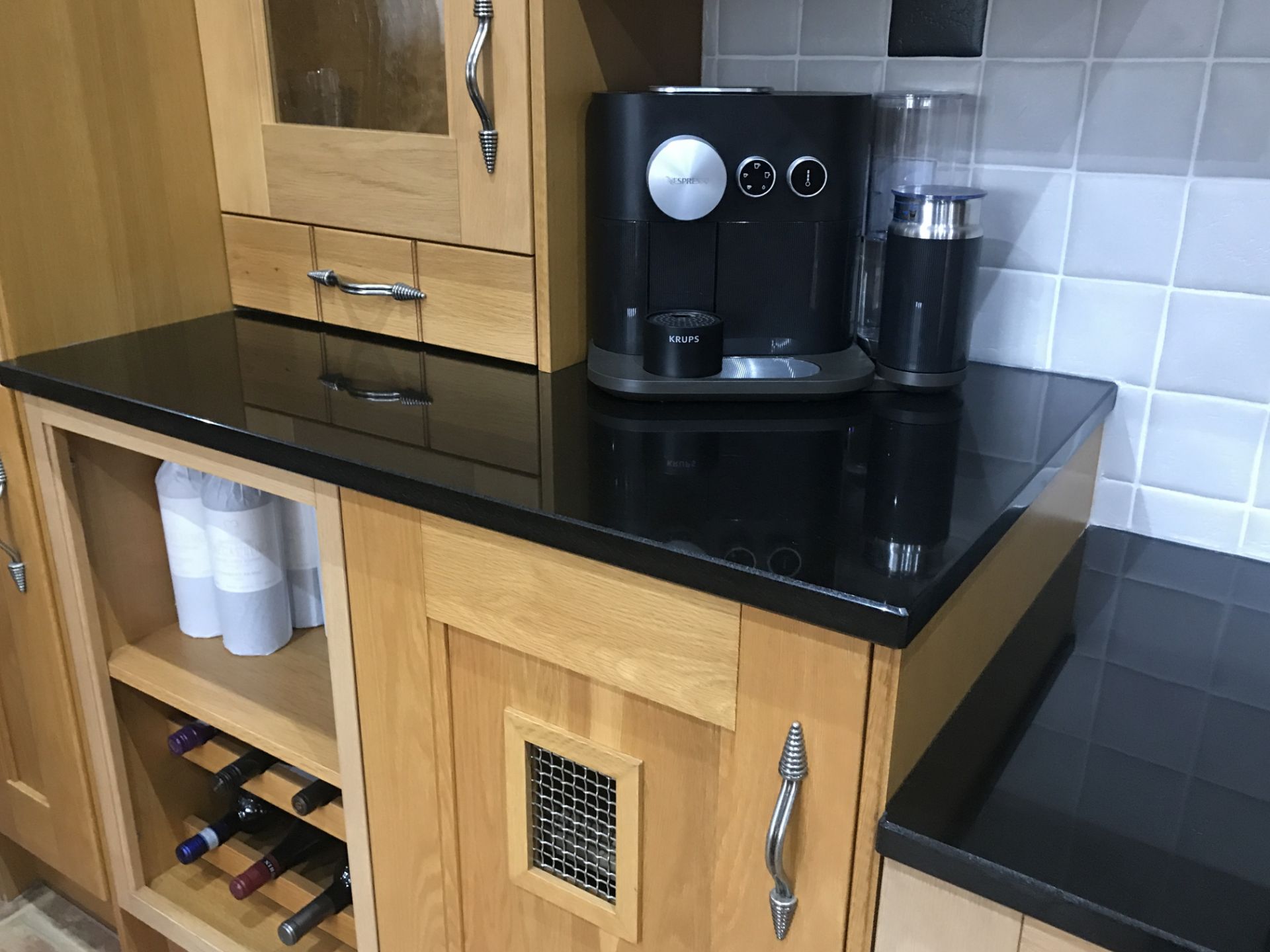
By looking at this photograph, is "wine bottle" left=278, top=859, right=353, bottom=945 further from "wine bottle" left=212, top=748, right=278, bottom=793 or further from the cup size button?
the cup size button

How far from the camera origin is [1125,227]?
1079 mm

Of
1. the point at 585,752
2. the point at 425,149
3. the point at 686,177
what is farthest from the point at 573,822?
the point at 425,149

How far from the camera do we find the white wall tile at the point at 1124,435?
112cm

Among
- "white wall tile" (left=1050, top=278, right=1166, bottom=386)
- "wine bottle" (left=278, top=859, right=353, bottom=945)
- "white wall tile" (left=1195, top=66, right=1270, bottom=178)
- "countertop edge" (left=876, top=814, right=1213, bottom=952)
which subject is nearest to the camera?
"countertop edge" (left=876, top=814, right=1213, bottom=952)

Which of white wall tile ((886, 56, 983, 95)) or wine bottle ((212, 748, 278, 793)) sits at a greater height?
white wall tile ((886, 56, 983, 95))

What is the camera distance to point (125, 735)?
133 centimetres

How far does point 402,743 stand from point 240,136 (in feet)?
2.60

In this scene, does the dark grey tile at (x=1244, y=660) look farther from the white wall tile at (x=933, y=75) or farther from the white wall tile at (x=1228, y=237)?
the white wall tile at (x=933, y=75)

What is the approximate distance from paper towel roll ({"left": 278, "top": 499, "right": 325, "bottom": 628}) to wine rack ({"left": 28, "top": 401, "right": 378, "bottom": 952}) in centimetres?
3

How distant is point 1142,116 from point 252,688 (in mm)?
1153

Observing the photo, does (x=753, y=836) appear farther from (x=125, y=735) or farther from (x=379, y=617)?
(x=125, y=735)

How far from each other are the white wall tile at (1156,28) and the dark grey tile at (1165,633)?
1.69 ft

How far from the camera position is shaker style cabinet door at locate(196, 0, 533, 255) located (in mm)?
1101

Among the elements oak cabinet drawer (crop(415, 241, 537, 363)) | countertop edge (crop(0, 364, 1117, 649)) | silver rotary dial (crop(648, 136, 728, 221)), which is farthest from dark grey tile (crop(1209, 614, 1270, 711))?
oak cabinet drawer (crop(415, 241, 537, 363))
